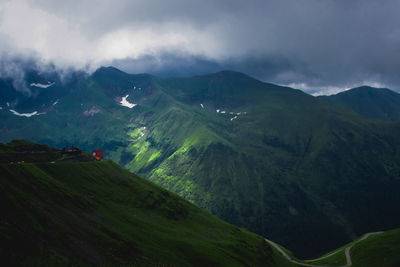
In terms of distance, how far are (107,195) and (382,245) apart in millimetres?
173685

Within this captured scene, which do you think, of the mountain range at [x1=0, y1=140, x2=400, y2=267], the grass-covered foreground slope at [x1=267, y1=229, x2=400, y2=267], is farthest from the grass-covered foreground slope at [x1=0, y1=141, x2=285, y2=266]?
the grass-covered foreground slope at [x1=267, y1=229, x2=400, y2=267]

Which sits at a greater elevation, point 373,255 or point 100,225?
point 100,225

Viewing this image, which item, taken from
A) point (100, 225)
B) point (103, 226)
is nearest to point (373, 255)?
point (103, 226)

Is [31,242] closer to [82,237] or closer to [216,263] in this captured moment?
[82,237]

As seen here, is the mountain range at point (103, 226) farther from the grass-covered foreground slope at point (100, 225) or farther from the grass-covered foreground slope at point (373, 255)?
the grass-covered foreground slope at point (373, 255)

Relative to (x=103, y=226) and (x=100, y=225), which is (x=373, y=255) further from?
(x=100, y=225)

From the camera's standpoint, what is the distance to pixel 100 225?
98688 mm

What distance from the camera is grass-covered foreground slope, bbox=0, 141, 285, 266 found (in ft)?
232

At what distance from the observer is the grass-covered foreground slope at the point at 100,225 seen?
70.8 metres

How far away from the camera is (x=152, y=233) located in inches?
4601

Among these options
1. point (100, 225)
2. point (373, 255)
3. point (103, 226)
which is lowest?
point (373, 255)

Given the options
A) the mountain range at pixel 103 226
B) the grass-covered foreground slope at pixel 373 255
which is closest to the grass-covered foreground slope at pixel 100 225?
the mountain range at pixel 103 226

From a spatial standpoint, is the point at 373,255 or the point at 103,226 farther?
the point at 373,255

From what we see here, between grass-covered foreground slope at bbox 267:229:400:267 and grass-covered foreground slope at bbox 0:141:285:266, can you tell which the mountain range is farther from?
grass-covered foreground slope at bbox 267:229:400:267
